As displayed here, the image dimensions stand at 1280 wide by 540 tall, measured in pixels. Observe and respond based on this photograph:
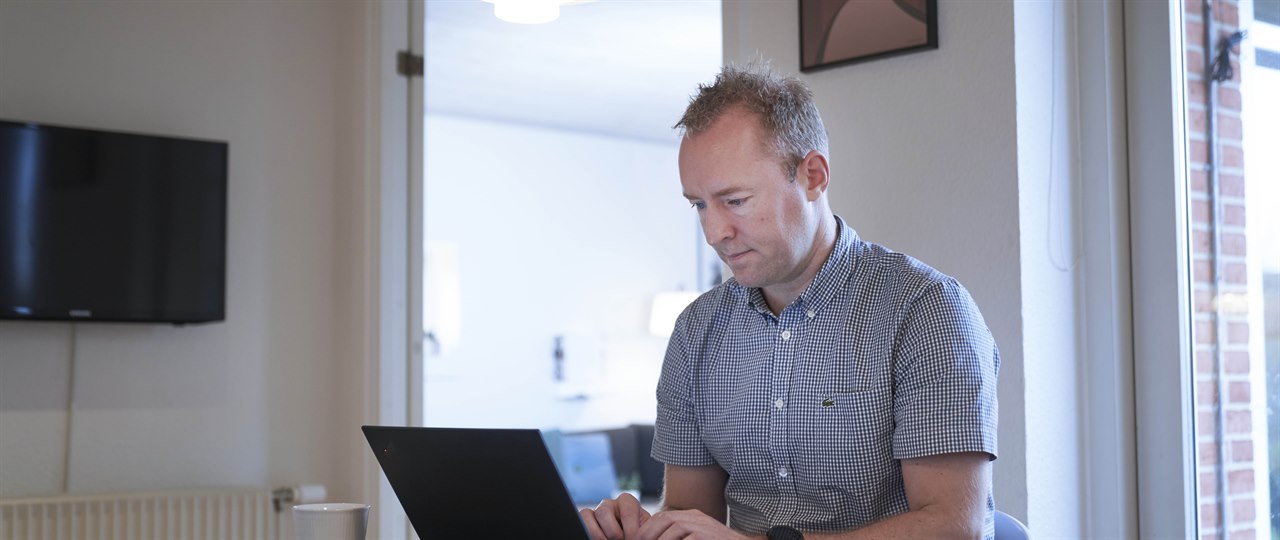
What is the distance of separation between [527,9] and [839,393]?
2.43ft

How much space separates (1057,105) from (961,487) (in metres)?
0.96

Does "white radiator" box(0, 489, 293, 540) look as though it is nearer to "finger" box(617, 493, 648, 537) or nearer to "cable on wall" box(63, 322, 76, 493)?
"cable on wall" box(63, 322, 76, 493)

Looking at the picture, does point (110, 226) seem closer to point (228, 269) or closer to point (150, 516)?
point (228, 269)

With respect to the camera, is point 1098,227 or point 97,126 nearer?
point 1098,227

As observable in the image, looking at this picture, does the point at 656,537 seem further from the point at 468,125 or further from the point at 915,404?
the point at 468,125

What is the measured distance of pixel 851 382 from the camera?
5.24ft

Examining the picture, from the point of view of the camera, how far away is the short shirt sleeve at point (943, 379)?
143 cm

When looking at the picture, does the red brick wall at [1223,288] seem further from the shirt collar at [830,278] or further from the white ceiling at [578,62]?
the white ceiling at [578,62]

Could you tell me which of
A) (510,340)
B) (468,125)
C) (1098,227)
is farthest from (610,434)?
(1098,227)

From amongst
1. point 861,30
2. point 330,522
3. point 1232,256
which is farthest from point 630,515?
point 1232,256

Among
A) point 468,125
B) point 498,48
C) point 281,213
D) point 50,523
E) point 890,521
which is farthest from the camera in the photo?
point 468,125

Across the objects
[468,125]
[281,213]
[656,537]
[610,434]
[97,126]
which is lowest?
[610,434]

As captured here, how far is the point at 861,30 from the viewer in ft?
7.41

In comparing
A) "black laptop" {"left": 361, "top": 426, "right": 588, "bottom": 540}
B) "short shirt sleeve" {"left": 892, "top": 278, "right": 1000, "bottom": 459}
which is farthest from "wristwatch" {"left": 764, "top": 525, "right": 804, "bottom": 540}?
"black laptop" {"left": 361, "top": 426, "right": 588, "bottom": 540}
